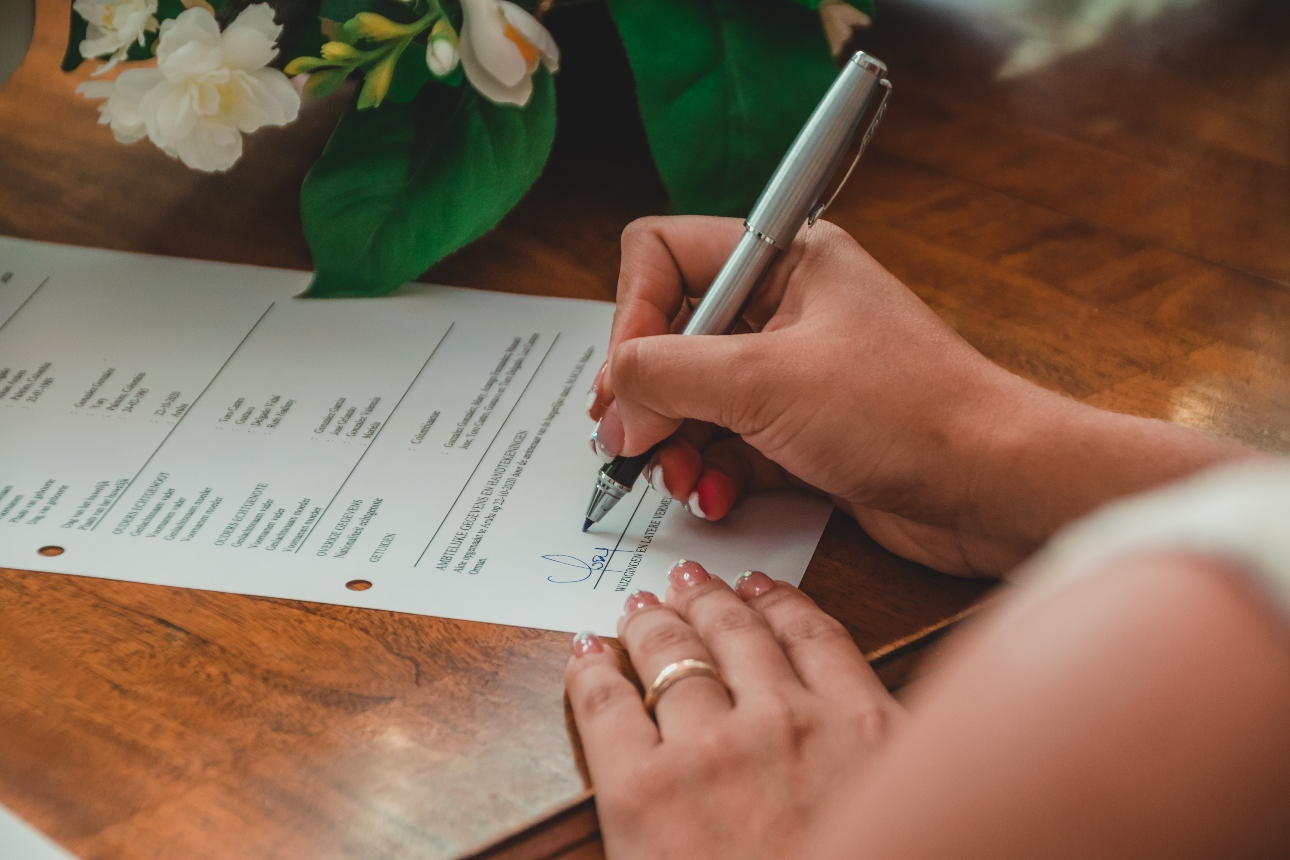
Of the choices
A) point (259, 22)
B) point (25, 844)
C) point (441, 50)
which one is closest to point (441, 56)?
point (441, 50)

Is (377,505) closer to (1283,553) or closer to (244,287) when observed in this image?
→ (244,287)

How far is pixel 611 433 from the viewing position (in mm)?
523

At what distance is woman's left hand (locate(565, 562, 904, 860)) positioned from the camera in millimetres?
362

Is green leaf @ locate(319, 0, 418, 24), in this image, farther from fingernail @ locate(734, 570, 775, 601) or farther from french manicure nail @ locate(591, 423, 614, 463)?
fingernail @ locate(734, 570, 775, 601)

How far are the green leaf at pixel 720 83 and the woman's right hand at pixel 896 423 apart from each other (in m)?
0.13

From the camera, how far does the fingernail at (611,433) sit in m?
0.52

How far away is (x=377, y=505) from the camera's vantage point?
0.53 meters

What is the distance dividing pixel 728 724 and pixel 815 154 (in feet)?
0.89

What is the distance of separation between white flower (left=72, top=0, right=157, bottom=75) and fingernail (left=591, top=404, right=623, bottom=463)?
14.4 inches

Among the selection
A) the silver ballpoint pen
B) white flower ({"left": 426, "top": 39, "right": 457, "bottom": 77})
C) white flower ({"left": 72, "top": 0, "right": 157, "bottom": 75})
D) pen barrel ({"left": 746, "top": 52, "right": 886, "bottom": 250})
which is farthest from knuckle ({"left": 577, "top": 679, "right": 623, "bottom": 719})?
white flower ({"left": 72, "top": 0, "right": 157, "bottom": 75})

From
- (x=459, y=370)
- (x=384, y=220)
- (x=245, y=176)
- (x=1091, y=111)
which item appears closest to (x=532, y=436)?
(x=459, y=370)

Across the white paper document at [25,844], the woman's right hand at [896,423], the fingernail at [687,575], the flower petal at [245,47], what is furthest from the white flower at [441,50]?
the white paper document at [25,844]

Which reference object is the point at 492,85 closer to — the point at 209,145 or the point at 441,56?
the point at 441,56

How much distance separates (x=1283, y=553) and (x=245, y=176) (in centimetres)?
76
